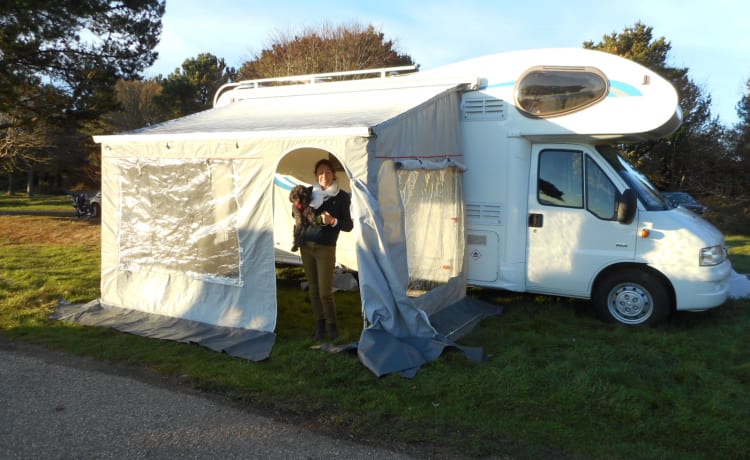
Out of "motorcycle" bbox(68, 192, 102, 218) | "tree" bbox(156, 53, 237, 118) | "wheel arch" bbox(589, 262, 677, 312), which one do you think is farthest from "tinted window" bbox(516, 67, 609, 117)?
"tree" bbox(156, 53, 237, 118)

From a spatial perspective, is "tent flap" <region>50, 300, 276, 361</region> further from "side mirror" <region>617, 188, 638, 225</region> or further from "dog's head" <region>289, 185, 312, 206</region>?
"side mirror" <region>617, 188, 638, 225</region>

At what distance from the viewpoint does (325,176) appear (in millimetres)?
5973

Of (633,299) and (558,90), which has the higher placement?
(558,90)

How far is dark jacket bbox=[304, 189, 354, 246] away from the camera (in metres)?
5.89

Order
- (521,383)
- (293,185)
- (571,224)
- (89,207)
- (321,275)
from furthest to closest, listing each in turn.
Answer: (89,207) < (293,185) < (571,224) < (321,275) < (521,383)

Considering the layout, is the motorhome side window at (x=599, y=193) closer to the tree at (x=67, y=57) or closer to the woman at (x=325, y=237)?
the woman at (x=325, y=237)

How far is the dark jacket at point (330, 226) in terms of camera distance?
5891 mm

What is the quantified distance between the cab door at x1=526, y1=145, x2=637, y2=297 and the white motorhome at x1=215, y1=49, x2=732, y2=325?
0.01 m

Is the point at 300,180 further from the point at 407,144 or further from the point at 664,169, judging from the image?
the point at 664,169

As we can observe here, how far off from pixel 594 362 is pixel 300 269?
20.6ft

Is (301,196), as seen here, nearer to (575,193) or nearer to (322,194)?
(322,194)

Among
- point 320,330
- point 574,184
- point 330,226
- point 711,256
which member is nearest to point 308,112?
point 330,226

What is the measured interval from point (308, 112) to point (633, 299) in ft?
14.1

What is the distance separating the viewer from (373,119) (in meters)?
5.80
